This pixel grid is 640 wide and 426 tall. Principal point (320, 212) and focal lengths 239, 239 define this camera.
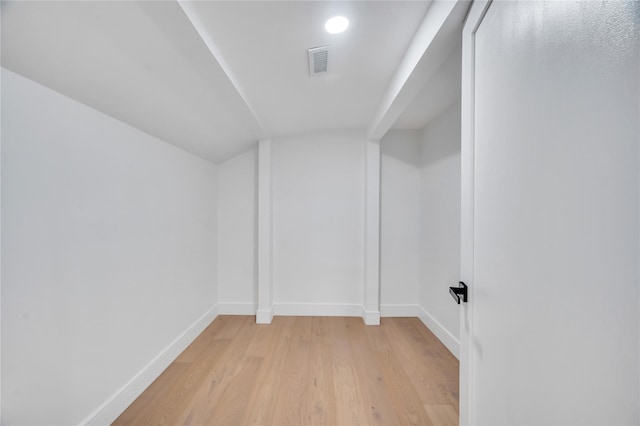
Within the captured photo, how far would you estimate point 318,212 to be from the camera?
293 cm

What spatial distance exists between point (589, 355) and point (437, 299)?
2.24 meters

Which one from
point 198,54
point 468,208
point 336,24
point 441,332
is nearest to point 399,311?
point 441,332

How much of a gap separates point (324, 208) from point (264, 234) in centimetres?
78

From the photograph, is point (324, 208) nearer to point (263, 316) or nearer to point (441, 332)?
point (263, 316)

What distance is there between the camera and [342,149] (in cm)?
292

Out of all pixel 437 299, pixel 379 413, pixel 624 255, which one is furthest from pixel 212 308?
pixel 624 255

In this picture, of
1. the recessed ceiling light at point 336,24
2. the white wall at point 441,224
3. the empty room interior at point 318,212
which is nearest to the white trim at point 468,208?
the empty room interior at point 318,212

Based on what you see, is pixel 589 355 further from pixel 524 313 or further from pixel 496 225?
pixel 496 225

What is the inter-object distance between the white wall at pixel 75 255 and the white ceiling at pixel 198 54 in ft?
0.51

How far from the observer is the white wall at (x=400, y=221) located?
2.90 metres

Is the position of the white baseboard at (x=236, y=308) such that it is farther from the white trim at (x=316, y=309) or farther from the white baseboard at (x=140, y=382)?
the white baseboard at (x=140, y=382)

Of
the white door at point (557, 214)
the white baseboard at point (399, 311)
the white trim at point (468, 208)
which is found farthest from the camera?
the white baseboard at point (399, 311)

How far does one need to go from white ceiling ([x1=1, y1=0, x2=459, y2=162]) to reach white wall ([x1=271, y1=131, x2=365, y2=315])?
870 mm

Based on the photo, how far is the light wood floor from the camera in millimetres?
1468
